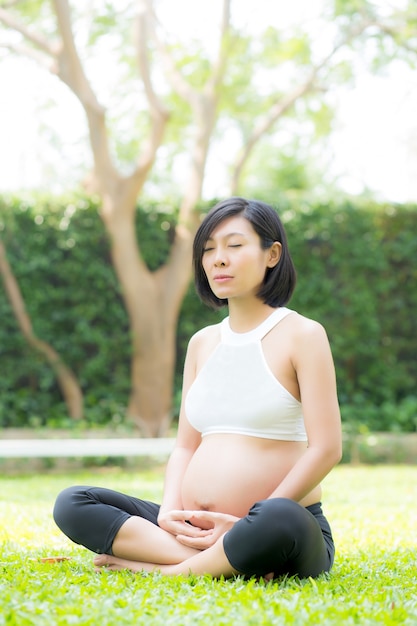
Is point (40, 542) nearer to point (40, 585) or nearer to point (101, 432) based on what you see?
point (40, 585)

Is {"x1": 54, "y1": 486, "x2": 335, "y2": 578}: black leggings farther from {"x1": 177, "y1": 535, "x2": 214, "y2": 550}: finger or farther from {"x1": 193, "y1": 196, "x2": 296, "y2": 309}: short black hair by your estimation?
{"x1": 193, "y1": 196, "x2": 296, "y2": 309}: short black hair

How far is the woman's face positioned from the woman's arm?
0.27 m

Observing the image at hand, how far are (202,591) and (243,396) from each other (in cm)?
69

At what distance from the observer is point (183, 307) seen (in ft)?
31.9

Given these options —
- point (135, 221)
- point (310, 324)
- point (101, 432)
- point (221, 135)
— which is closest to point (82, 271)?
point (135, 221)

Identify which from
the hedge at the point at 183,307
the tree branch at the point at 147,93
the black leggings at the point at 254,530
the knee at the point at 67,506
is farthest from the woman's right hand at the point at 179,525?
the tree branch at the point at 147,93

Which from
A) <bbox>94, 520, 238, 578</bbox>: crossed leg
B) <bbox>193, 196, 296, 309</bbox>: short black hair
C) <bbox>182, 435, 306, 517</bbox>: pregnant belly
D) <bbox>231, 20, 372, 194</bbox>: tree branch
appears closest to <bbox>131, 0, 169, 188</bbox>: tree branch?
<bbox>231, 20, 372, 194</bbox>: tree branch

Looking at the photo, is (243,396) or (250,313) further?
(250,313)

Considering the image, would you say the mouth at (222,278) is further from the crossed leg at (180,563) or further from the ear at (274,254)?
the crossed leg at (180,563)

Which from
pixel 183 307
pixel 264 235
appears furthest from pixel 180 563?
pixel 183 307

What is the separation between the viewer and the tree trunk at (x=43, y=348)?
889 centimetres

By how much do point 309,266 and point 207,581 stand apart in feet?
24.2

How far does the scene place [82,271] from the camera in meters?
9.23

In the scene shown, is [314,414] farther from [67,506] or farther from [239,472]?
[67,506]
